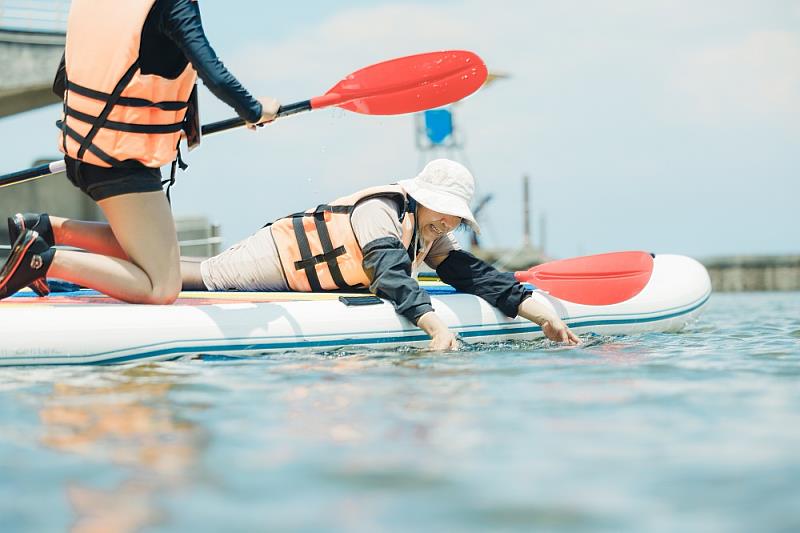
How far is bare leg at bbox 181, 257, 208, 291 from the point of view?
4840 mm

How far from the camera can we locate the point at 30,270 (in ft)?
12.4

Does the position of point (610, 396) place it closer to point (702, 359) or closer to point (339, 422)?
point (339, 422)

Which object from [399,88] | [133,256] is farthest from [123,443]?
[399,88]

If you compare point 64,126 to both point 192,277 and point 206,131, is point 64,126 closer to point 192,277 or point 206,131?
point 206,131

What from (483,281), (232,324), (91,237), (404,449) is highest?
(91,237)

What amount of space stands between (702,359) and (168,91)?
2553 mm

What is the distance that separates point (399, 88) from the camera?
5.05m

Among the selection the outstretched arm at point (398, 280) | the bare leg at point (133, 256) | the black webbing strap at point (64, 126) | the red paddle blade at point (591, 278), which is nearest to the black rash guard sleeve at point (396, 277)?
the outstretched arm at point (398, 280)

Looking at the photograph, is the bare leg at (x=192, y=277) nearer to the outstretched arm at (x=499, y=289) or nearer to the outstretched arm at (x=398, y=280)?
the outstretched arm at (x=398, y=280)

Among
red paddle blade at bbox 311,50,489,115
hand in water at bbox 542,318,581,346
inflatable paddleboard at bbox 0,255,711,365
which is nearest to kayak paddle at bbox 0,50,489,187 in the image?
red paddle blade at bbox 311,50,489,115

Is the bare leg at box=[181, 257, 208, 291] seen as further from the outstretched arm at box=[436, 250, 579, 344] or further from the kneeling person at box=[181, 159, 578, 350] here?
the outstretched arm at box=[436, 250, 579, 344]

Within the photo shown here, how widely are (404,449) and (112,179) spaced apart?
219 cm

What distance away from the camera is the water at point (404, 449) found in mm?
1711

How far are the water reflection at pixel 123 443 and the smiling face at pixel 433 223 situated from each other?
1722 millimetres
